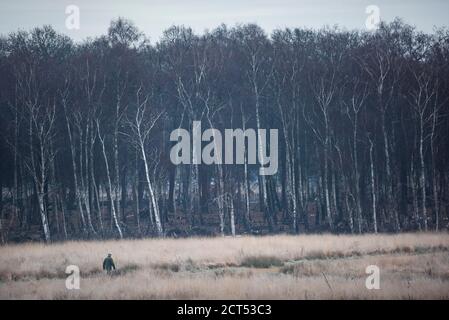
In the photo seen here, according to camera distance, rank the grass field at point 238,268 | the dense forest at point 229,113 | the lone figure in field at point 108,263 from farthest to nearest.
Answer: the dense forest at point 229,113 < the lone figure in field at point 108,263 < the grass field at point 238,268

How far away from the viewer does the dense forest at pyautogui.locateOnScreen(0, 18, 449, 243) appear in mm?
29734

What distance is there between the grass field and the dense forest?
16.8 ft

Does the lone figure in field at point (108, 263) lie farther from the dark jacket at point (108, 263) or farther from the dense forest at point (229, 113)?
the dense forest at point (229, 113)

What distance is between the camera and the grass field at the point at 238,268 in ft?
49.9

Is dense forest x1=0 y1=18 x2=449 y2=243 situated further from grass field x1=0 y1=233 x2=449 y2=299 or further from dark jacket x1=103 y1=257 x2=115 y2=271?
dark jacket x1=103 y1=257 x2=115 y2=271

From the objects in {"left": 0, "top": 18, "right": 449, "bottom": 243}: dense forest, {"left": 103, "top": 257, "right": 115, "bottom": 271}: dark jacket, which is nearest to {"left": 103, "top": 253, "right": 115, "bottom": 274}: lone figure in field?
{"left": 103, "top": 257, "right": 115, "bottom": 271}: dark jacket

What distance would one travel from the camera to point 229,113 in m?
34.1

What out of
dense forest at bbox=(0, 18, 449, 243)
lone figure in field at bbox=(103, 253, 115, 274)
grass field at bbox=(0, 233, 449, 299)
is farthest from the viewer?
dense forest at bbox=(0, 18, 449, 243)

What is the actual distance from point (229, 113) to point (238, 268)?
16100mm

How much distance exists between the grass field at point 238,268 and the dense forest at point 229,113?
16.8 ft

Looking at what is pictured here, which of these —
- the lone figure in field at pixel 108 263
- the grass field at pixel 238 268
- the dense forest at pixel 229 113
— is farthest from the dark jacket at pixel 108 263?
the dense forest at pixel 229 113

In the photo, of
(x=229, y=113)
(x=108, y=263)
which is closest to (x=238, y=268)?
(x=108, y=263)

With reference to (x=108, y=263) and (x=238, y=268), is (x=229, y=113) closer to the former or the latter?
(x=238, y=268)

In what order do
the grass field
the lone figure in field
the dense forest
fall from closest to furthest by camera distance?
1. the grass field
2. the lone figure in field
3. the dense forest
